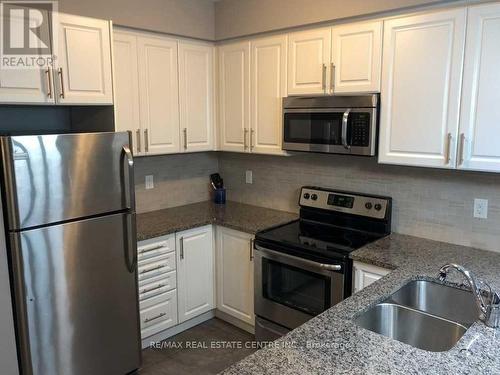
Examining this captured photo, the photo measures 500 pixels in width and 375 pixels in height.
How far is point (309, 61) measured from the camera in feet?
9.18

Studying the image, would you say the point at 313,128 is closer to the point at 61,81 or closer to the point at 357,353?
the point at 61,81

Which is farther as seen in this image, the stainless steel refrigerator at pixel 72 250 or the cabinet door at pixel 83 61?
the cabinet door at pixel 83 61

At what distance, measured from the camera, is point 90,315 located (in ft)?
7.68

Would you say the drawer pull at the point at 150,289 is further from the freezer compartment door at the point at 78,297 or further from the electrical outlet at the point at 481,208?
the electrical outlet at the point at 481,208

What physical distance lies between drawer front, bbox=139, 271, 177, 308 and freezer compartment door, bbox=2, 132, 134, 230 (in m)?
0.73

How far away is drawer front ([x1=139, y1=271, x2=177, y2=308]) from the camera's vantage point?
2865 mm

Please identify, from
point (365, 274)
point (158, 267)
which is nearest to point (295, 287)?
point (365, 274)

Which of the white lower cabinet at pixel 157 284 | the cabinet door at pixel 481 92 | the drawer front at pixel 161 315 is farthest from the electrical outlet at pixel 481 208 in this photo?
the drawer front at pixel 161 315

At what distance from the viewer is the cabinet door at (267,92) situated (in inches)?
118

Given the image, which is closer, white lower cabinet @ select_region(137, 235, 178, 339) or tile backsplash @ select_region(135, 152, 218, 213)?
white lower cabinet @ select_region(137, 235, 178, 339)

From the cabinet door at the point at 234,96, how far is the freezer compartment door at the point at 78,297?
126cm

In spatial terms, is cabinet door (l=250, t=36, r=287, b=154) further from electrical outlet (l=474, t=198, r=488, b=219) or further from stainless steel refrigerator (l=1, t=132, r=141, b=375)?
electrical outlet (l=474, t=198, r=488, b=219)

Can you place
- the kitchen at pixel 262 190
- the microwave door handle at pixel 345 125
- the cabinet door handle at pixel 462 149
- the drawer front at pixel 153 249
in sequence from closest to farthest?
1. the kitchen at pixel 262 190
2. the cabinet door handle at pixel 462 149
3. the microwave door handle at pixel 345 125
4. the drawer front at pixel 153 249

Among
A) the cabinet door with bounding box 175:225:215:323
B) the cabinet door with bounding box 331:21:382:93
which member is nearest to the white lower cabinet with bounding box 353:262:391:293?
the cabinet door with bounding box 331:21:382:93
